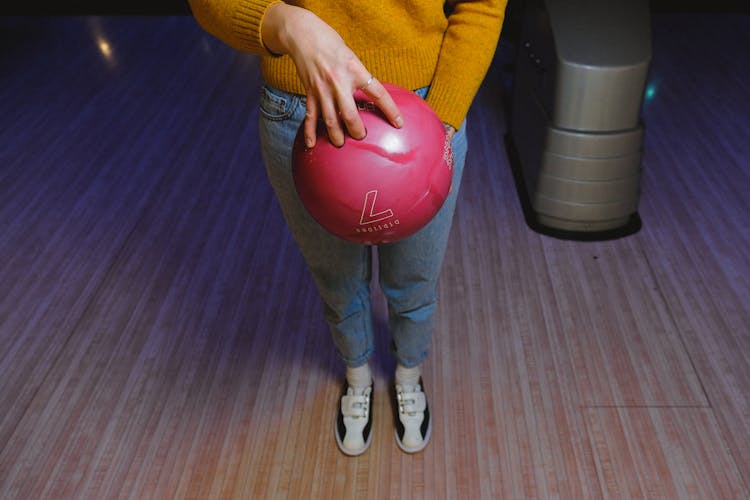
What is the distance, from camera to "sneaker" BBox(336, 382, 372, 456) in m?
1.16

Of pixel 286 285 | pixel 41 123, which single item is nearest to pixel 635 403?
pixel 286 285

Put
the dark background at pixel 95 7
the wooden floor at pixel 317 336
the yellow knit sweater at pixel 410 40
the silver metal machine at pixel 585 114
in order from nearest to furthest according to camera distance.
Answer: the yellow knit sweater at pixel 410 40 → the wooden floor at pixel 317 336 → the silver metal machine at pixel 585 114 → the dark background at pixel 95 7

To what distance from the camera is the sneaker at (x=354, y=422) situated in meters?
1.16

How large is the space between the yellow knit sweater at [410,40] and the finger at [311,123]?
0.11m

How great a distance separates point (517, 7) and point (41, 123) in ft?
6.89

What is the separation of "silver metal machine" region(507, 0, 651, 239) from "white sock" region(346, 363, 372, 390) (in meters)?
0.79

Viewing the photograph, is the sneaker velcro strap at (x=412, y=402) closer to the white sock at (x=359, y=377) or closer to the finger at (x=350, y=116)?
the white sock at (x=359, y=377)

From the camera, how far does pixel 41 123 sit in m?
2.35

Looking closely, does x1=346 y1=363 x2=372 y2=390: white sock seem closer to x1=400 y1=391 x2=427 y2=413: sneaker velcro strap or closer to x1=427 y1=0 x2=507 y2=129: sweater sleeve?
x1=400 y1=391 x2=427 y2=413: sneaker velcro strap

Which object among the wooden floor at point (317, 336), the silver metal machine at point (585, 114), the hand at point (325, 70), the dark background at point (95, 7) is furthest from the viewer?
the dark background at point (95, 7)

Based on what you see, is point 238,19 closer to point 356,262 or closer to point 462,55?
point 462,55

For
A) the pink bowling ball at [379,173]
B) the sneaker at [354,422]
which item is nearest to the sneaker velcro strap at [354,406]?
the sneaker at [354,422]

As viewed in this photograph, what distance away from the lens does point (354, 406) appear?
119 cm

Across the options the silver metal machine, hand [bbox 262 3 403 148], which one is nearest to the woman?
hand [bbox 262 3 403 148]
